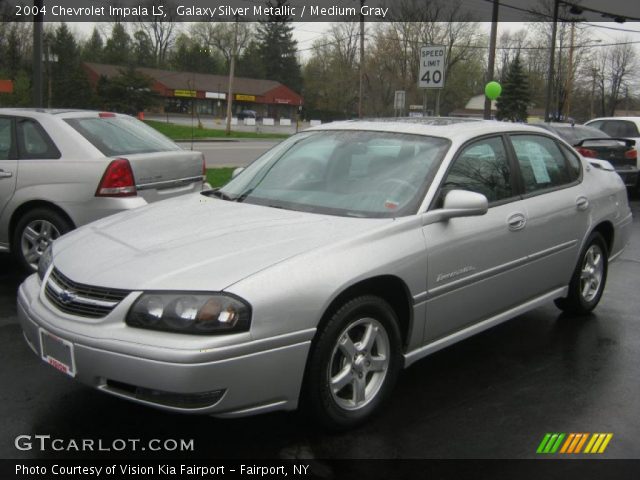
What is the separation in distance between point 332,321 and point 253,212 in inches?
38.8

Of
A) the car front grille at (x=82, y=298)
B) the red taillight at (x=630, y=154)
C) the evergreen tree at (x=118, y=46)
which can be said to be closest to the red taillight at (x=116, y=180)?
the car front grille at (x=82, y=298)

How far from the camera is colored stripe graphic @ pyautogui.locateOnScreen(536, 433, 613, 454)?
3.24 m

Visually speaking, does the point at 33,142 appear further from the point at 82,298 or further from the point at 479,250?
the point at 479,250

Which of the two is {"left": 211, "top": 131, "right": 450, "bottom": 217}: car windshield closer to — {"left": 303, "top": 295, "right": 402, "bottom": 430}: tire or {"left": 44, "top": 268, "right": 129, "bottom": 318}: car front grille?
{"left": 303, "top": 295, "right": 402, "bottom": 430}: tire

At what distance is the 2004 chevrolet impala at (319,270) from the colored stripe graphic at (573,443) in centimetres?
78

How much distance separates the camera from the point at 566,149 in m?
5.25

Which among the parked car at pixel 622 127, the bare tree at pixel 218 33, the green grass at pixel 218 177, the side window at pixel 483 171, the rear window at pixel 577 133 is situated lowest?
the green grass at pixel 218 177

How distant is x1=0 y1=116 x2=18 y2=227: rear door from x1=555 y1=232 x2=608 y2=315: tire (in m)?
4.96

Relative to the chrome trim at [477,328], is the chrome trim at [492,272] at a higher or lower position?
higher

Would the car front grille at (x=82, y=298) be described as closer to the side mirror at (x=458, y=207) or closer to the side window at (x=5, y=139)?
the side mirror at (x=458, y=207)

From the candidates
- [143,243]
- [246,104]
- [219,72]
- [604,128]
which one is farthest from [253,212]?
[219,72]

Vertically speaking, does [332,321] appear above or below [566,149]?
below

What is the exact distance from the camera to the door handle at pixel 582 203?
16.2 ft

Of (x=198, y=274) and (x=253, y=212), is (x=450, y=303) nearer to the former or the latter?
(x=253, y=212)
